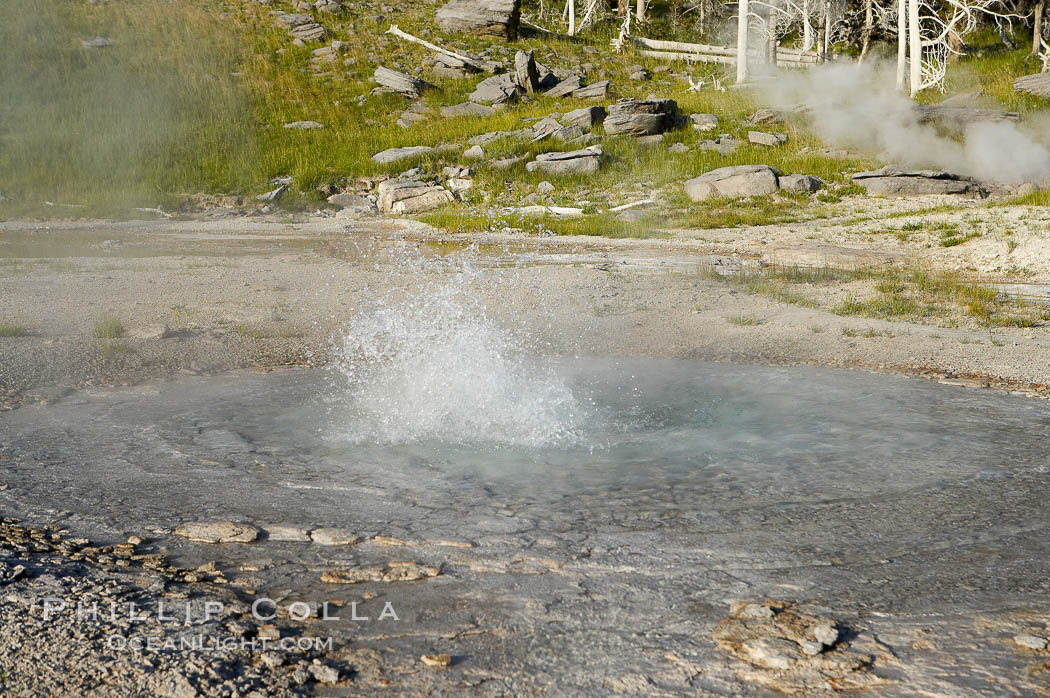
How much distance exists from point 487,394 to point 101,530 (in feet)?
9.61

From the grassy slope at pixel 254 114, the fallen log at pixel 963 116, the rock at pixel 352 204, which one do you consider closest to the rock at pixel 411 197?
the rock at pixel 352 204

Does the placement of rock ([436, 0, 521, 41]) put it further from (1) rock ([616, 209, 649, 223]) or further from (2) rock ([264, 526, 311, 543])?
(2) rock ([264, 526, 311, 543])

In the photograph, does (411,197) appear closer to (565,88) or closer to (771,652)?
(565,88)

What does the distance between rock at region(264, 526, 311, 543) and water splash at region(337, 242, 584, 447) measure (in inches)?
54.8

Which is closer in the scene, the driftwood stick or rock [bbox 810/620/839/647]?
rock [bbox 810/620/839/647]

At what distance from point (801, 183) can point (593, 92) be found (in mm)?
Answer: 10972

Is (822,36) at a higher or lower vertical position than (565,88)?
higher

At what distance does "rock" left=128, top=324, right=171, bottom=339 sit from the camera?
25.2 ft

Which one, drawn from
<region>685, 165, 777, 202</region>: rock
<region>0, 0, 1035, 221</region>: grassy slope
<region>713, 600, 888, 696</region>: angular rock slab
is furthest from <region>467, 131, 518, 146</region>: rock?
<region>713, 600, 888, 696</region>: angular rock slab

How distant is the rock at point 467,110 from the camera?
81.4 ft

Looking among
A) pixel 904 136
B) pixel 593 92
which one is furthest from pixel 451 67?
pixel 904 136

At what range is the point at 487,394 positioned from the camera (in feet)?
20.6

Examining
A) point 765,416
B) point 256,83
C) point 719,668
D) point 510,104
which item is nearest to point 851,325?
point 765,416

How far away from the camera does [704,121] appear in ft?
73.0
